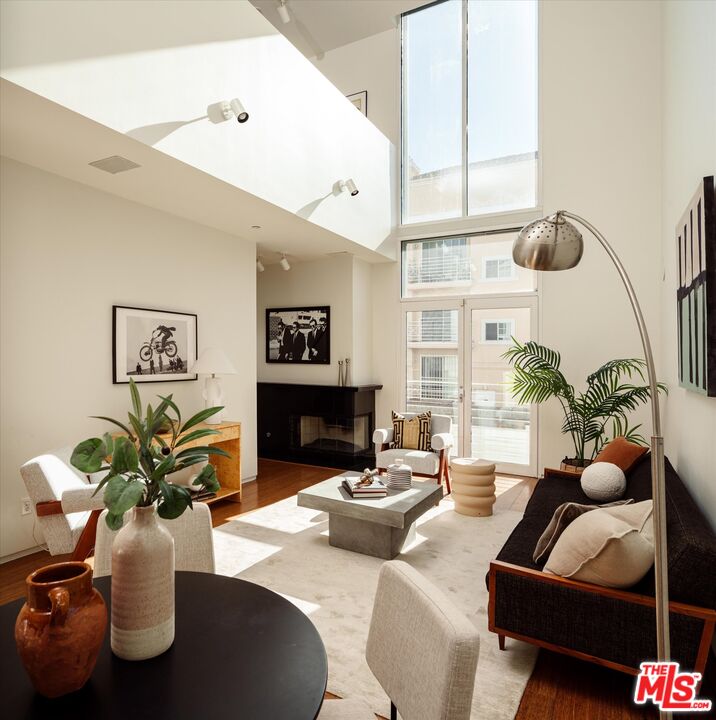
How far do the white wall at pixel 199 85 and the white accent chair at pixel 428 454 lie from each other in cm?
225

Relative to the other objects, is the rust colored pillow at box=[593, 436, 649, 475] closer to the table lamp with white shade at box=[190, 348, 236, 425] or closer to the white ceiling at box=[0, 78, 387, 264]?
the table lamp with white shade at box=[190, 348, 236, 425]

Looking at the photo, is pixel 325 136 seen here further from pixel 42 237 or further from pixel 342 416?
pixel 342 416

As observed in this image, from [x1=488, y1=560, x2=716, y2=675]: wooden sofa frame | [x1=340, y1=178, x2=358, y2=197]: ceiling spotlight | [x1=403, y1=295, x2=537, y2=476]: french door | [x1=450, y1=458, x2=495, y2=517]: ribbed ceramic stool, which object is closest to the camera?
[x1=488, y1=560, x2=716, y2=675]: wooden sofa frame

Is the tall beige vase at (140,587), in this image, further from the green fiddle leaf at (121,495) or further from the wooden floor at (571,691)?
the wooden floor at (571,691)

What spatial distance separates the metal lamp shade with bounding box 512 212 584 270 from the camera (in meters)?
1.64

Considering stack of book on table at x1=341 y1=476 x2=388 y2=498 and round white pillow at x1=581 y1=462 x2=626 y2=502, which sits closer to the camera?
round white pillow at x1=581 y1=462 x2=626 y2=502

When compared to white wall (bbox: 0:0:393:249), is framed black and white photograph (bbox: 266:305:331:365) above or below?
below

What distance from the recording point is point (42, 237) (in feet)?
11.4

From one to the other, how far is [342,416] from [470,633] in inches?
208

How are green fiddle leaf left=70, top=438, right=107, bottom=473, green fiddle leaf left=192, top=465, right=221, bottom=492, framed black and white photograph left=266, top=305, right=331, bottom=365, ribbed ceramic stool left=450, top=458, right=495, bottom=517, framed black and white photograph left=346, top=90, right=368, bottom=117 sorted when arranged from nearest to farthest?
green fiddle leaf left=70, top=438, right=107, bottom=473 < green fiddle leaf left=192, top=465, right=221, bottom=492 < ribbed ceramic stool left=450, top=458, right=495, bottom=517 < framed black and white photograph left=266, top=305, right=331, bottom=365 < framed black and white photograph left=346, top=90, right=368, bottom=117

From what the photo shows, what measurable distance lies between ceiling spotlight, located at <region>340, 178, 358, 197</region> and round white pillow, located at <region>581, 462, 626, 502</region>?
11.5 feet

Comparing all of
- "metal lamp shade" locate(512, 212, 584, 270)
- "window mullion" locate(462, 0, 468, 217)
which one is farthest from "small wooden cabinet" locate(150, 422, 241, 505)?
"window mullion" locate(462, 0, 468, 217)

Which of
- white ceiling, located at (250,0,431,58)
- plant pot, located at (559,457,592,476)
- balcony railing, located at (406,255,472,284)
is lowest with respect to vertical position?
plant pot, located at (559,457,592,476)

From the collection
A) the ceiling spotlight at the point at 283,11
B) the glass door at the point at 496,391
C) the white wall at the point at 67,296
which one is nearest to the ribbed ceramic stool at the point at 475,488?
the glass door at the point at 496,391
